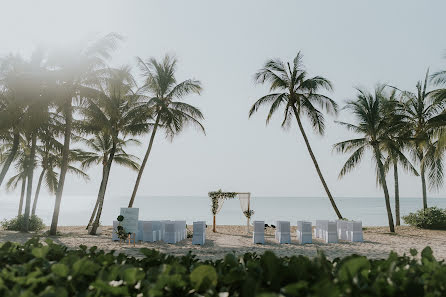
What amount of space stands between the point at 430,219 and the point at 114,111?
17.0 meters

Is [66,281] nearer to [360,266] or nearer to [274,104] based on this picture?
[360,266]

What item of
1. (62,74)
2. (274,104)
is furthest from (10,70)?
(274,104)

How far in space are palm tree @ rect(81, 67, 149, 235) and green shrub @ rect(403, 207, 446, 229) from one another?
50.7ft

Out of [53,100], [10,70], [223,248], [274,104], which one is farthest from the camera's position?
[274,104]

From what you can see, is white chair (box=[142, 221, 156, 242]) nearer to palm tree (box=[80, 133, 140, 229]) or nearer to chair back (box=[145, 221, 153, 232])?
chair back (box=[145, 221, 153, 232])

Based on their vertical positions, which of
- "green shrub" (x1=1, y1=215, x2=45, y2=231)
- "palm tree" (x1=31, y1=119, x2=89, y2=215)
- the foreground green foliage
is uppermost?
"palm tree" (x1=31, y1=119, x2=89, y2=215)

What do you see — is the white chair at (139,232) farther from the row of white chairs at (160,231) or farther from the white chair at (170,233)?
the white chair at (170,233)

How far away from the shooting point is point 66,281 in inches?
59.7

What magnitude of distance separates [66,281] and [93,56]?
50.3 feet

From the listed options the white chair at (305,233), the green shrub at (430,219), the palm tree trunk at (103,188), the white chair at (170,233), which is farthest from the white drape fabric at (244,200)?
the green shrub at (430,219)

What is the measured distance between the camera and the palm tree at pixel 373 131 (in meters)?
18.2

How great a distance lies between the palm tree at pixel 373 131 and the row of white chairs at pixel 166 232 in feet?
31.7

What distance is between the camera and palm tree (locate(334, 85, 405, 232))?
18172mm

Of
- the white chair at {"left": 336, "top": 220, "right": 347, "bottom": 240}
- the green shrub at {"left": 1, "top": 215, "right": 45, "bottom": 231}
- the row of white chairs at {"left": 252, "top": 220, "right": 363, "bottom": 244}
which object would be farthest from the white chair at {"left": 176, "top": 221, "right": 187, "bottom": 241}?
the green shrub at {"left": 1, "top": 215, "right": 45, "bottom": 231}
